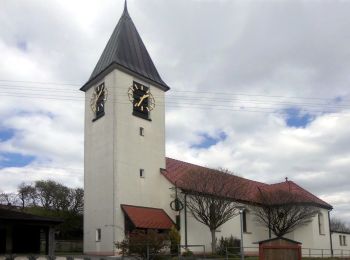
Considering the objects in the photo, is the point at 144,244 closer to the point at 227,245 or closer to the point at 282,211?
the point at 227,245

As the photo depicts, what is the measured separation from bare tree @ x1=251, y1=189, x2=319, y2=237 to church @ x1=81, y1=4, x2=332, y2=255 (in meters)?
3.32

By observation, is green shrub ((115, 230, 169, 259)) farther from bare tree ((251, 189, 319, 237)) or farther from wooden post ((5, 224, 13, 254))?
bare tree ((251, 189, 319, 237))

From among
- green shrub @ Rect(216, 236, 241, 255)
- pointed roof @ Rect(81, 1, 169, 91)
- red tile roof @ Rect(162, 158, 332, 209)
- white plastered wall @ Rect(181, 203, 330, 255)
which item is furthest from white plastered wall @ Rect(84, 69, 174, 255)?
green shrub @ Rect(216, 236, 241, 255)

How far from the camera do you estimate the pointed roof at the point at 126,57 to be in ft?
125

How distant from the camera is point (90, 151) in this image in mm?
38219

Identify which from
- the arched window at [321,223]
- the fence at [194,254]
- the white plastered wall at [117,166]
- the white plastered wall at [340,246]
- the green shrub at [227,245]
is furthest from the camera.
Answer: the white plastered wall at [340,246]

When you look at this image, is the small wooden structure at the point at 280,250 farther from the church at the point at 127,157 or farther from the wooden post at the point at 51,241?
the wooden post at the point at 51,241

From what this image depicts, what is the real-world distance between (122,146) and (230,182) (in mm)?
9665

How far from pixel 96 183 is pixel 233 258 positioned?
40.8 ft

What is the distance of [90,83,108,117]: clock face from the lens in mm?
37781

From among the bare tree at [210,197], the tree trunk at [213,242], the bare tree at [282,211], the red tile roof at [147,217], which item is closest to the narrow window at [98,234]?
the red tile roof at [147,217]

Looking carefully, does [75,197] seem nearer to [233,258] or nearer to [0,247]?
[0,247]

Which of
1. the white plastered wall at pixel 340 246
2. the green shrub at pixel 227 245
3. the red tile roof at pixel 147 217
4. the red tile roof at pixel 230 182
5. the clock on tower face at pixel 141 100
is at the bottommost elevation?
the white plastered wall at pixel 340 246

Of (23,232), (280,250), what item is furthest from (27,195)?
(280,250)
